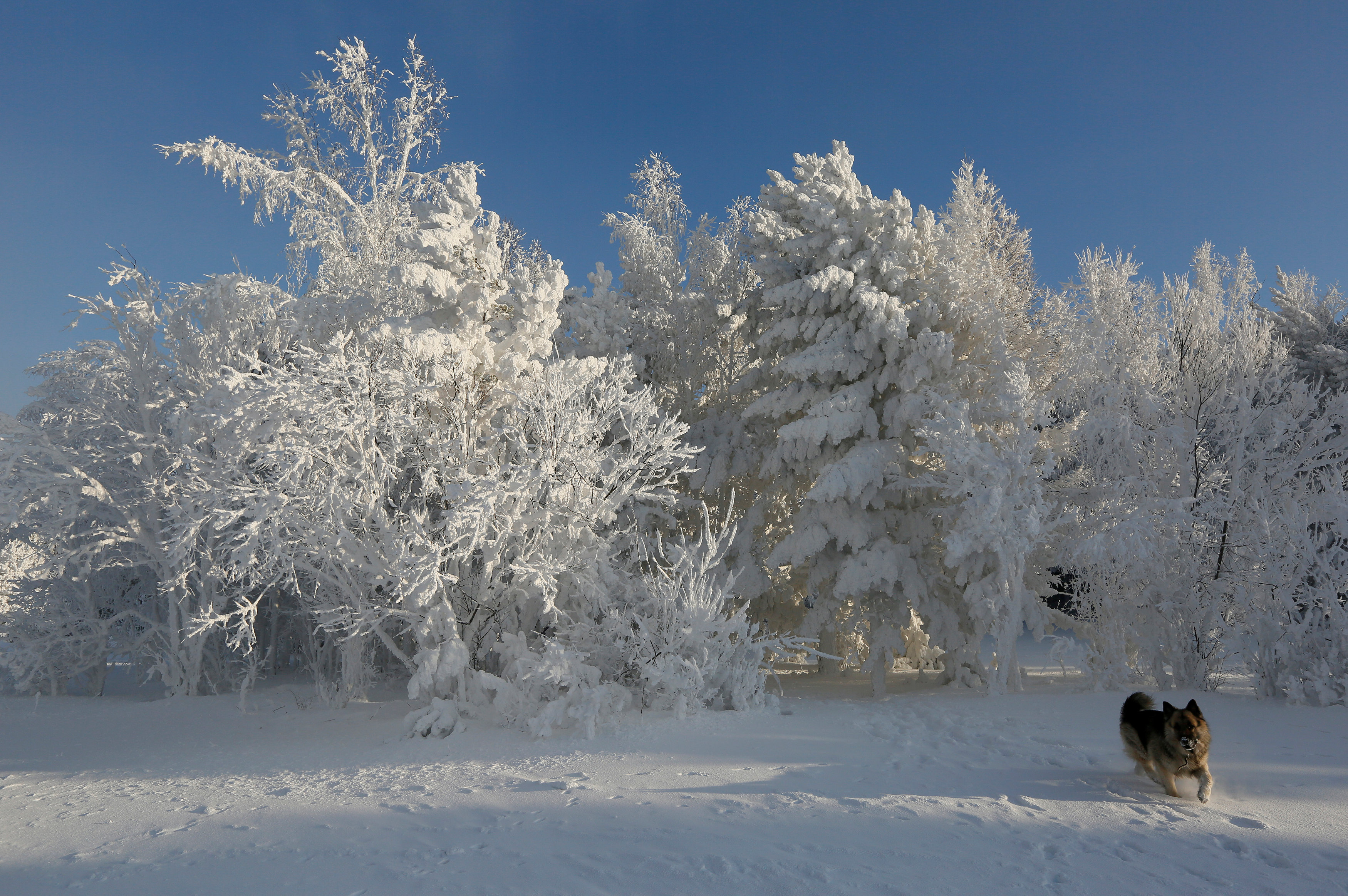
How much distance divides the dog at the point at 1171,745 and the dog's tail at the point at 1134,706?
14mm

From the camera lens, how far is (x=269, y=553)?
812 cm

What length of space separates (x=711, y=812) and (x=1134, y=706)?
332cm

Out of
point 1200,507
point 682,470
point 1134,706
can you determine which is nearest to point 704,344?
point 682,470

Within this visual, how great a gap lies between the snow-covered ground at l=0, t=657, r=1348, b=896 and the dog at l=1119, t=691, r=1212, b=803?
6.0 inches

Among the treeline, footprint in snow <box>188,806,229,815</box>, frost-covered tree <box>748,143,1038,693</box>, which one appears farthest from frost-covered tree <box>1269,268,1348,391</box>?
footprint in snow <box>188,806,229,815</box>

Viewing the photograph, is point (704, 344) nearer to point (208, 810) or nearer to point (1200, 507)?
point (1200, 507)

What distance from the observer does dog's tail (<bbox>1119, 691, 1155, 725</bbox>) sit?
5.34 meters

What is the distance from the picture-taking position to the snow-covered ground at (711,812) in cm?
391

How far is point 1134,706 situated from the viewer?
538 cm

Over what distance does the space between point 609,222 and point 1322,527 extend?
14.4m

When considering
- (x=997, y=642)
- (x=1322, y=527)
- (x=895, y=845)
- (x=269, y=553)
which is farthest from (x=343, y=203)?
(x=1322, y=527)

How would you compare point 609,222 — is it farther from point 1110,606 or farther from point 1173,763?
point 1173,763

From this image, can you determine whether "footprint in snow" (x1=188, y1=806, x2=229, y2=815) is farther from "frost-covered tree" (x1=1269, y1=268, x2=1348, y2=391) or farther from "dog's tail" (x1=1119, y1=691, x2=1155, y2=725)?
"frost-covered tree" (x1=1269, y1=268, x2=1348, y2=391)

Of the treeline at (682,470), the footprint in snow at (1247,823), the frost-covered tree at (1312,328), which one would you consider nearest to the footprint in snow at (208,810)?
the treeline at (682,470)
